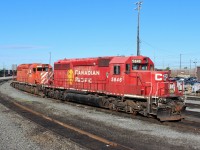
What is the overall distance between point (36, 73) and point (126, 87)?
19890 millimetres

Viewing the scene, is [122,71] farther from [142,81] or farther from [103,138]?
[103,138]

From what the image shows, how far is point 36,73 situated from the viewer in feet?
116

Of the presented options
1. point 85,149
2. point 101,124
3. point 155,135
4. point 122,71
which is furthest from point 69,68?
point 85,149

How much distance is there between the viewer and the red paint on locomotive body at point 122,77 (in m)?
16.2

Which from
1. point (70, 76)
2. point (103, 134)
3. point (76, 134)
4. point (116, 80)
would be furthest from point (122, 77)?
point (70, 76)

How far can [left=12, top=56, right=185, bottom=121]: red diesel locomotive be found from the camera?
50.3 feet

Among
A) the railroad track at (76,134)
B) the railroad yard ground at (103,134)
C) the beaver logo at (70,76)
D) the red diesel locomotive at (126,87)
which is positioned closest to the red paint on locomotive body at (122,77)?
the red diesel locomotive at (126,87)

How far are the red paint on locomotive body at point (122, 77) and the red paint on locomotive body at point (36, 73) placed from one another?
7.75 m

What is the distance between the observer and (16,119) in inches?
605

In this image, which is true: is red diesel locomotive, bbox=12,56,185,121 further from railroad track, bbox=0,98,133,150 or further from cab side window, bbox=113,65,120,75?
railroad track, bbox=0,98,133,150

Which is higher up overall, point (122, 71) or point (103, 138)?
point (122, 71)

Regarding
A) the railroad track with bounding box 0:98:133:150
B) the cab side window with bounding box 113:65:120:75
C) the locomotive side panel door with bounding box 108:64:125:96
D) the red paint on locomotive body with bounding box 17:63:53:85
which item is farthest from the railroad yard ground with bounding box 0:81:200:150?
the red paint on locomotive body with bounding box 17:63:53:85

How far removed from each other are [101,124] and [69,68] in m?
12.2

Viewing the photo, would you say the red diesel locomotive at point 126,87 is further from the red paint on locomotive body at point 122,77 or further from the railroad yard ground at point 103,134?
the railroad yard ground at point 103,134
